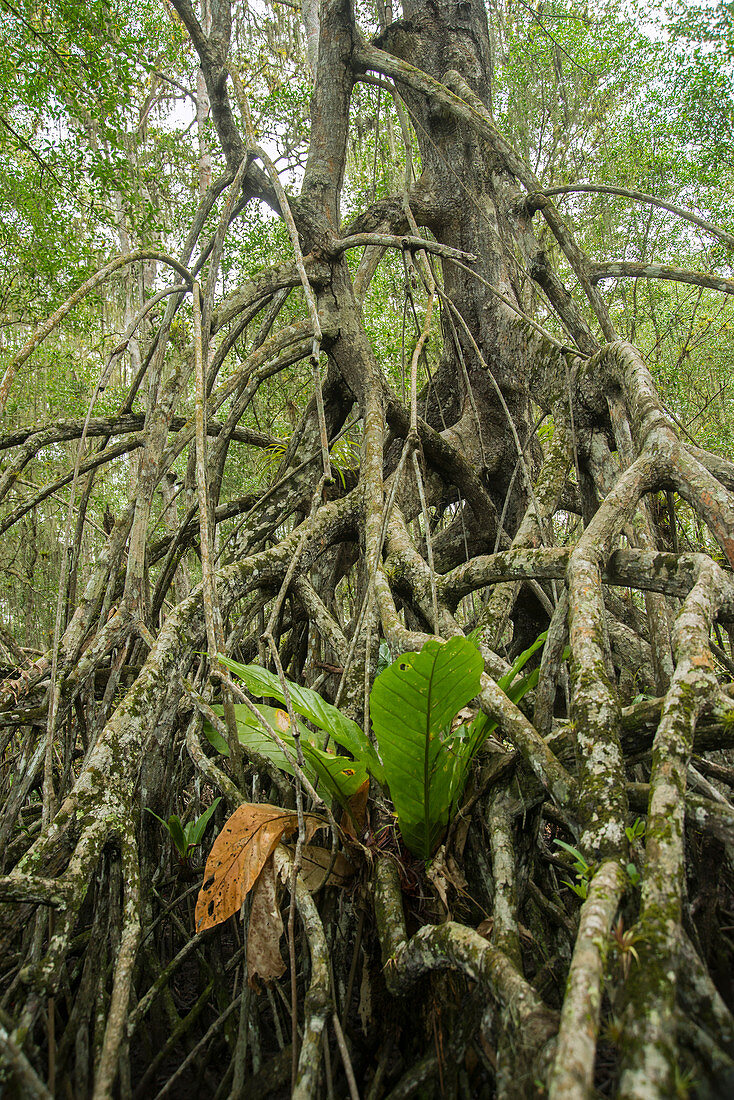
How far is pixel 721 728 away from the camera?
4.26ft

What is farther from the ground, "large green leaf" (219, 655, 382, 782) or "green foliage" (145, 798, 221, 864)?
"large green leaf" (219, 655, 382, 782)

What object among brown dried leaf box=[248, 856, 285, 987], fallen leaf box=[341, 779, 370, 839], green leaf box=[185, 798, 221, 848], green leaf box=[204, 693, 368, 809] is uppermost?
green leaf box=[204, 693, 368, 809]

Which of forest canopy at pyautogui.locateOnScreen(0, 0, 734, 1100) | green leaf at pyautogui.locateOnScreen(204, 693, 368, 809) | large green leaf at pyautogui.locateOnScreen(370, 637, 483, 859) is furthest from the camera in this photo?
green leaf at pyautogui.locateOnScreen(204, 693, 368, 809)

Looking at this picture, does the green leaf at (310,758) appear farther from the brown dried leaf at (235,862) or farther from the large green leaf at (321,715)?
the brown dried leaf at (235,862)

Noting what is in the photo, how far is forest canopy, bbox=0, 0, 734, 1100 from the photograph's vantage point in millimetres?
1092

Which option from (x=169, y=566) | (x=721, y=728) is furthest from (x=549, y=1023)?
(x=169, y=566)

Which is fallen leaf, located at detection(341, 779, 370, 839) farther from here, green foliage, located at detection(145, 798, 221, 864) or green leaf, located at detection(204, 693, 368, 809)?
green foliage, located at detection(145, 798, 221, 864)

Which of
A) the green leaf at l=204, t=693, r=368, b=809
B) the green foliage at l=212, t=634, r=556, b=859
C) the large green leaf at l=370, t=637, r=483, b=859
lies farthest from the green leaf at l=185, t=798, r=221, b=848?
the large green leaf at l=370, t=637, r=483, b=859

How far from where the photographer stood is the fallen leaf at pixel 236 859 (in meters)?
1.37

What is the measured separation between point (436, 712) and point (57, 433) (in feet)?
7.17

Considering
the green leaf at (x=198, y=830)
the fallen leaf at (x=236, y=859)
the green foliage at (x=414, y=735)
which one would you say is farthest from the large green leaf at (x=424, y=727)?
the green leaf at (x=198, y=830)

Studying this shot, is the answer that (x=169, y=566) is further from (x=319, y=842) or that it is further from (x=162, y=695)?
(x=319, y=842)

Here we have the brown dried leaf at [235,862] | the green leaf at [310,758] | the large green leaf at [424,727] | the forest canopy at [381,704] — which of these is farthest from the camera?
the green leaf at [310,758]

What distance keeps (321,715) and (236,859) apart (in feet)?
1.21
